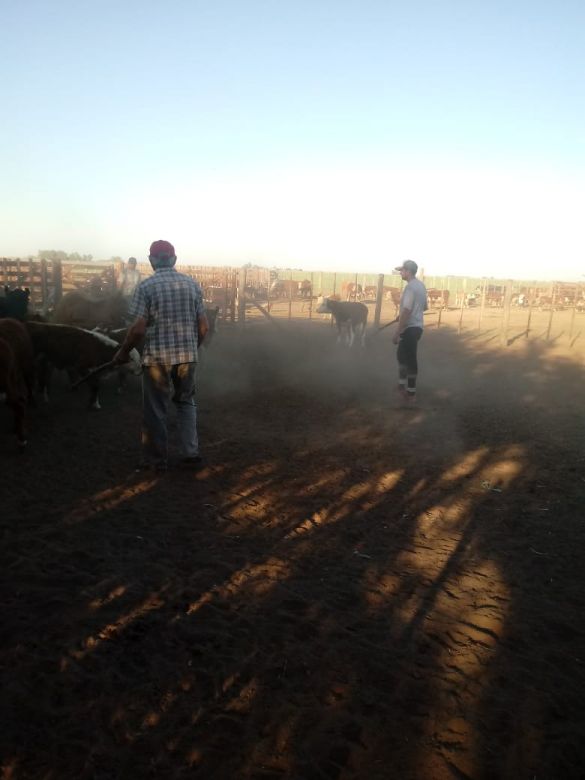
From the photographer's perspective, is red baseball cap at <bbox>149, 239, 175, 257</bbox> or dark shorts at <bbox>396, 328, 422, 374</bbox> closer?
red baseball cap at <bbox>149, 239, 175, 257</bbox>

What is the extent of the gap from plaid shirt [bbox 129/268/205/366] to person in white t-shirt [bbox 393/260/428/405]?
391 cm

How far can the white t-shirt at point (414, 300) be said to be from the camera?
8461mm

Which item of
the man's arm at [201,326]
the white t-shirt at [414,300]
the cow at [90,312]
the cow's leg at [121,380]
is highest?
the white t-shirt at [414,300]

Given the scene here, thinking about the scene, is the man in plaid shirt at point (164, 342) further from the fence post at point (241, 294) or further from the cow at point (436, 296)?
the cow at point (436, 296)

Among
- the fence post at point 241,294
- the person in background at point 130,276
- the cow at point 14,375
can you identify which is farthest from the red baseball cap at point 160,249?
the fence post at point 241,294

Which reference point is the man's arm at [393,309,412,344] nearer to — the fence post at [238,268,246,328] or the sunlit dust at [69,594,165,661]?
the sunlit dust at [69,594,165,661]

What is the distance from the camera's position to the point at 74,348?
319 inches

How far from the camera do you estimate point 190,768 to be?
7.55ft

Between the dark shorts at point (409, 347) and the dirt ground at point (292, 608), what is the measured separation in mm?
2008

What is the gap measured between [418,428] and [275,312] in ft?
66.7

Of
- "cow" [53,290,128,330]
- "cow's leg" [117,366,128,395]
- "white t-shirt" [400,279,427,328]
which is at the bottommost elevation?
"cow's leg" [117,366,128,395]

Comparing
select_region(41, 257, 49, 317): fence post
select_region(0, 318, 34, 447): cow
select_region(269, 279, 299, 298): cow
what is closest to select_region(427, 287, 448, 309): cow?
select_region(269, 279, 299, 298): cow

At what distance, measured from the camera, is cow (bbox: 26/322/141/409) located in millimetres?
8000

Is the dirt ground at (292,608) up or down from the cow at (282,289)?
down
